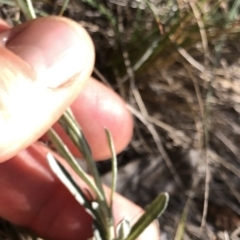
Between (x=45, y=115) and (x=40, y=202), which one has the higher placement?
(x=45, y=115)

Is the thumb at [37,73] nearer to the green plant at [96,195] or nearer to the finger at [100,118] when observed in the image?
the green plant at [96,195]

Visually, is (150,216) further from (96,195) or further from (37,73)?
(37,73)

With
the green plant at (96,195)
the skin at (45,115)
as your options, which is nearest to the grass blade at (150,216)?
the green plant at (96,195)

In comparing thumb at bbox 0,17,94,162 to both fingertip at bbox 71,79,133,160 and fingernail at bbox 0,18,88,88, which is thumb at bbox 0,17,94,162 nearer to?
fingernail at bbox 0,18,88,88

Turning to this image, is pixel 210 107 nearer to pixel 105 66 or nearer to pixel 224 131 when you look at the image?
pixel 224 131

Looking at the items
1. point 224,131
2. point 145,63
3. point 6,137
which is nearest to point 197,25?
point 145,63

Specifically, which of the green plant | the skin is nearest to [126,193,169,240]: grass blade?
the green plant

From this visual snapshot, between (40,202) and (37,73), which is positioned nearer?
(37,73)

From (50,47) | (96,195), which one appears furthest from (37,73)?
(96,195)
